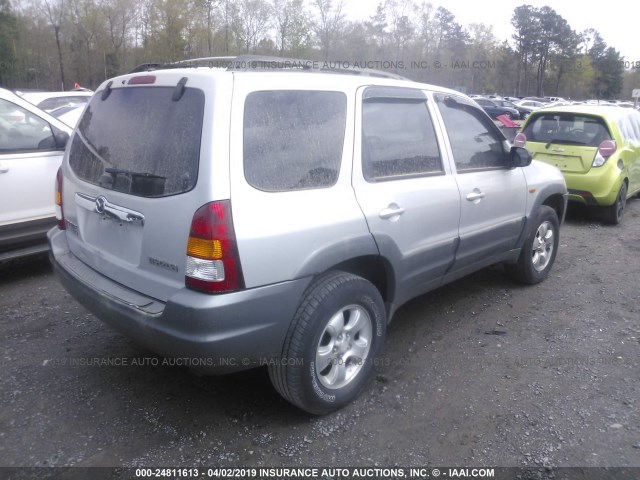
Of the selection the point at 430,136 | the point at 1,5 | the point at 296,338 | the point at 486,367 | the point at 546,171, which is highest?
the point at 1,5

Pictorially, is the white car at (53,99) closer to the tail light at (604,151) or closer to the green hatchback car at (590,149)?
the green hatchback car at (590,149)

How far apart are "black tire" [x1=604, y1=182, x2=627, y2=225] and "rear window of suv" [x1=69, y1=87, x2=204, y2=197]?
6.66 m

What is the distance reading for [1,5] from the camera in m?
36.1

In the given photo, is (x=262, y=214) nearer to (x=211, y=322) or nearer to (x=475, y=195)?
(x=211, y=322)

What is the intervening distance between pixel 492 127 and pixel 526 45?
66239 millimetres

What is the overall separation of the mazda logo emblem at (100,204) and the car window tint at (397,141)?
4.62 ft

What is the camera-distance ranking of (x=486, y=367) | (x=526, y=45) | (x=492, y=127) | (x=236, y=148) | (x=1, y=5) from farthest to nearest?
(x=526, y=45)
(x=1, y=5)
(x=492, y=127)
(x=486, y=367)
(x=236, y=148)

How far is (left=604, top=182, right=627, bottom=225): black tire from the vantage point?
7332 mm

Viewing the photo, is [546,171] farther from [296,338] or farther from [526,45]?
[526,45]

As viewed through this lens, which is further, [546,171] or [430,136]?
[546,171]

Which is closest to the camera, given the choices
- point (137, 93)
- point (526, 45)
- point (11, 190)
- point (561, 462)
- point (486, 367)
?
point (561, 462)

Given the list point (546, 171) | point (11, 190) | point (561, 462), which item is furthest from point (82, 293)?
point (546, 171)

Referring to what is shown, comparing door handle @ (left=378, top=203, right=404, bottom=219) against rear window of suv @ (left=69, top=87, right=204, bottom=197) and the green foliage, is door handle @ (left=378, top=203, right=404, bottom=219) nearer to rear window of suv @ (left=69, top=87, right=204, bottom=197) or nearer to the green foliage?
rear window of suv @ (left=69, top=87, right=204, bottom=197)

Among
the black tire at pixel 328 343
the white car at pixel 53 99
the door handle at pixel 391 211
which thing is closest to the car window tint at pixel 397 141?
the door handle at pixel 391 211
